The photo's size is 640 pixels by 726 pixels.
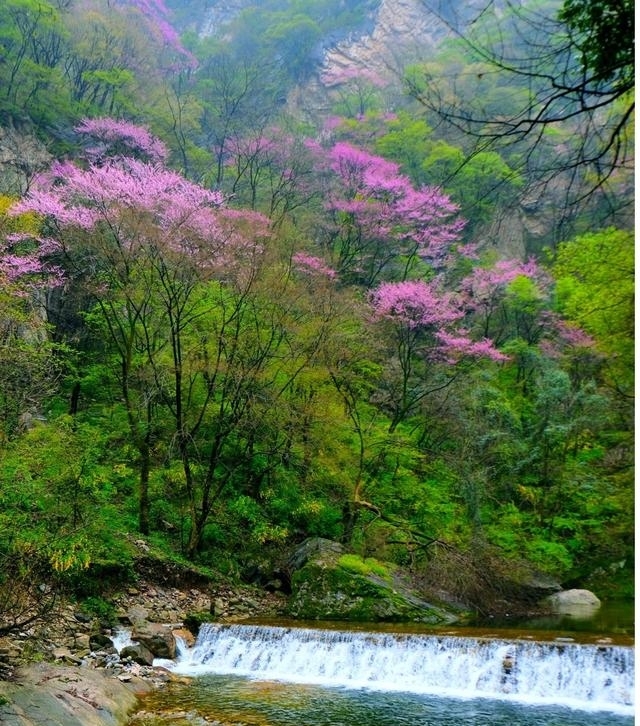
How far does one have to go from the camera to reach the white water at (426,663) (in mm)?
8820

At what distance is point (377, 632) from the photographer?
10.2m

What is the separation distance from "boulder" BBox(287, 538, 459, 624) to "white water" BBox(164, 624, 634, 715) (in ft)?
6.55

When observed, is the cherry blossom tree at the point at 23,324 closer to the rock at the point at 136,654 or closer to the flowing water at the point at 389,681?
the rock at the point at 136,654

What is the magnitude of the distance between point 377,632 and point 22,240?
1296cm

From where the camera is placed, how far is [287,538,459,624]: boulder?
39.3 ft

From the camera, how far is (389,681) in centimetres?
944

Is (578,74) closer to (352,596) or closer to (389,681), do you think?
(389,681)

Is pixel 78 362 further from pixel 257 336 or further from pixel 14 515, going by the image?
pixel 14 515

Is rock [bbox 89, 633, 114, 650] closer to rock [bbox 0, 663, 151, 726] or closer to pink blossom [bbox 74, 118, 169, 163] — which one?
rock [bbox 0, 663, 151, 726]

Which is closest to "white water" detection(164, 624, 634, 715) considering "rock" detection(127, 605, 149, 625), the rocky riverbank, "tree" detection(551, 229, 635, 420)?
the rocky riverbank

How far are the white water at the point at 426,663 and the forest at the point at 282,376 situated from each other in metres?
2.79

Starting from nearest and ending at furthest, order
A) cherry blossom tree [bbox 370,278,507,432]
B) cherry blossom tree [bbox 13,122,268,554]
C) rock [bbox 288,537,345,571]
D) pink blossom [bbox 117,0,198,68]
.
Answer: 1. cherry blossom tree [bbox 13,122,268,554]
2. rock [bbox 288,537,345,571]
3. cherry blossom tree [bbox 370,278,507,432]
4. pink blossom [bbox 117,0,198,68]

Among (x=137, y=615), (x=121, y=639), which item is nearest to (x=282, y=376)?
(x=137, y=615)

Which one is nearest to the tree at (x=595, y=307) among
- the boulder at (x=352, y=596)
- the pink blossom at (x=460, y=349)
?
the pink blossom at (x=460, y=349)
